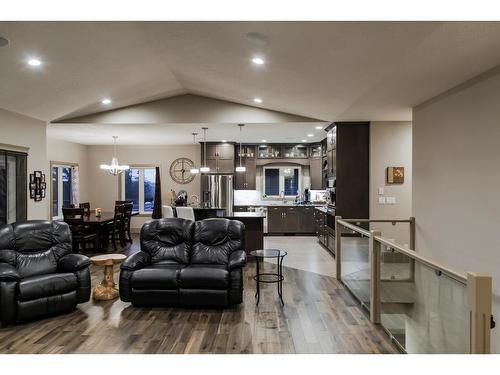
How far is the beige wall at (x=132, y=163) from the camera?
10.8 meters

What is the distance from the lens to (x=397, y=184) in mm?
6875

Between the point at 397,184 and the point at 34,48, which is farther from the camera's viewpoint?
the point at 397,184

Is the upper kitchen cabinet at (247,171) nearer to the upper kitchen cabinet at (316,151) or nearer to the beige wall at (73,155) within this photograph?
the upper kitchen cabinet at (316,151)

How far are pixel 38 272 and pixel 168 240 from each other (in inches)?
61.9

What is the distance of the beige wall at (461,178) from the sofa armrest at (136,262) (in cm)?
392

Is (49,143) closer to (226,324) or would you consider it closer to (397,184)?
(226,324)

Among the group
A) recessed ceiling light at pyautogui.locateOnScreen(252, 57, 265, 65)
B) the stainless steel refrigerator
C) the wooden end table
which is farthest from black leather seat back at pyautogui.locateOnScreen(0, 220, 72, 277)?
the stainless steel refrigerator

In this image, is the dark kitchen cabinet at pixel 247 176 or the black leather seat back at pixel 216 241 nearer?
the black leather seat back at pixel 216 241

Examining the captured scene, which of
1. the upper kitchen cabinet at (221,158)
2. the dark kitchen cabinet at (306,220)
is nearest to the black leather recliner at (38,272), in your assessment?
the upper kitchen cabinet at (221,158)

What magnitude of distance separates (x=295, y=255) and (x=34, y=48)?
5.61 m

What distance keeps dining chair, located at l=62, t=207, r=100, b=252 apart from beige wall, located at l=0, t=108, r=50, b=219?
1.38 ft

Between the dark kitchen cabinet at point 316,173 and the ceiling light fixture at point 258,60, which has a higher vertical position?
the ceiling light fixture at point 258,60

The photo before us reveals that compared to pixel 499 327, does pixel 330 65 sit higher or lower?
higher
